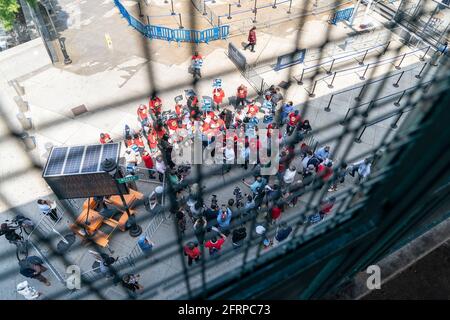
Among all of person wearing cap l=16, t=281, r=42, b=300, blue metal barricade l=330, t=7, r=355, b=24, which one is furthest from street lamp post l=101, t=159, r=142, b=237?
→ blue metal barricade l=330, t=7, r=355, b=24

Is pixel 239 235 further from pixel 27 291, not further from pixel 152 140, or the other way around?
pixel 27 291

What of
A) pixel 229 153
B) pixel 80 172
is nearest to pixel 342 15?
pixel 229 153

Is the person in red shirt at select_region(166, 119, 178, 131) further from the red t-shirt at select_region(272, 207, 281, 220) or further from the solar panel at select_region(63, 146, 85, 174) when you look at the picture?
the red t-shirt at select_region(272, 207, 281, 220)

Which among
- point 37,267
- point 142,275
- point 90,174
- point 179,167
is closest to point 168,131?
point 179,167

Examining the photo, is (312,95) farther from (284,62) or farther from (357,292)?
(357,292)

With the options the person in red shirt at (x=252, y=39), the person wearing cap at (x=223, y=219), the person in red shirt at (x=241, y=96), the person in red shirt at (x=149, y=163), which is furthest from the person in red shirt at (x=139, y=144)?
the person in red shirt at (x=252, y=39)

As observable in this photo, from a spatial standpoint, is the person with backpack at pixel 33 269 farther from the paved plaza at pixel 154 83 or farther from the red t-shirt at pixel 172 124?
the red t-shirt at pixel 172 124
